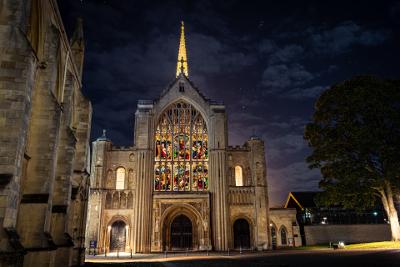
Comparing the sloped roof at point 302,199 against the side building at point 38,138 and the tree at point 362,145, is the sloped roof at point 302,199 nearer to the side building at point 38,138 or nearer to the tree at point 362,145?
the tree at point 362,145

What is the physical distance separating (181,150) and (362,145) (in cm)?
2012

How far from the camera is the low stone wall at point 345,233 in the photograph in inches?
1710

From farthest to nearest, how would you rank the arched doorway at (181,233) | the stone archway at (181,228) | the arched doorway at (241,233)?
the arched doorway at (241,233) → the arched doorway at (181,233) → the stone archway at (181,228)

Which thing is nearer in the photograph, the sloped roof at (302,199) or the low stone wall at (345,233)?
the low stone wall at (345,233)

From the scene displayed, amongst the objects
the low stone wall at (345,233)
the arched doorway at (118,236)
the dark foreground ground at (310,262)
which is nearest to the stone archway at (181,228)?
the arched doorway at (118,236)

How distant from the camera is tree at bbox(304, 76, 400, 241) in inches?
1013

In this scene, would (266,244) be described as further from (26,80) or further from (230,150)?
(26,80)

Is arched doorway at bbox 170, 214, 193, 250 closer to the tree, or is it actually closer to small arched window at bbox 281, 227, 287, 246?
small arched window at bbox 281, 227, 287, 246

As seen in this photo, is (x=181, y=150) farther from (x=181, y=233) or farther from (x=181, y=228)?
(x=181, y=233)

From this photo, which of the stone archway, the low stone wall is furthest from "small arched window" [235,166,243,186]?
the low stone wall

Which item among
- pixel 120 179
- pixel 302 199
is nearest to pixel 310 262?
pixel 120 179

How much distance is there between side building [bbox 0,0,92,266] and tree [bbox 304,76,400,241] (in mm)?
19340

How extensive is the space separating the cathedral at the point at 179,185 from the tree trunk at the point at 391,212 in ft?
44.5

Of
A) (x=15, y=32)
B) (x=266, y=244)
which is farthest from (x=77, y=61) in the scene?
(x=266, y=244)
